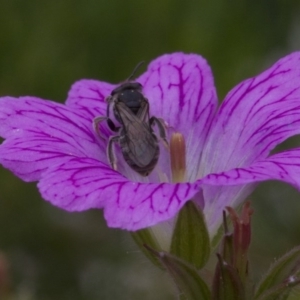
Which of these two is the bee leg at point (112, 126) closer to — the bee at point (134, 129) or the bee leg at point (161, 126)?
the bee at point (134, 129)

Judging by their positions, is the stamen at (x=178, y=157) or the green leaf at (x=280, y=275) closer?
the green leaf at (x=280, y=275)

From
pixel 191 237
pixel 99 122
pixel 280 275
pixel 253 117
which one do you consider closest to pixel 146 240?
pixel 191 237

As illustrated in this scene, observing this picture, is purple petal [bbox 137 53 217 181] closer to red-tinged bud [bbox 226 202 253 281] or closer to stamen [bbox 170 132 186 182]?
stamen [bbox 170 132 186 182]

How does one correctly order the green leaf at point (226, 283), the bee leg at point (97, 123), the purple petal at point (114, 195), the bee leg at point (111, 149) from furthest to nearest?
the bee leg at point (97, 123) < the bee leg at point (111, 149) < the green leaf at point (226, 283) < the purple petal at point (114, 195)

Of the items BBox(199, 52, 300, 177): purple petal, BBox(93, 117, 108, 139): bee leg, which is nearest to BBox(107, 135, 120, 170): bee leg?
BBox(93, 117, 108, 139): bee leg

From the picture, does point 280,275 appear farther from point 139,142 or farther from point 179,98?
point 179,98

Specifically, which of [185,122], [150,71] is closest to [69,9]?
[150,71]

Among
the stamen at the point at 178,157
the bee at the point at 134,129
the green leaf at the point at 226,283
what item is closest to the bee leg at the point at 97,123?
the bee at the point at 134,129
